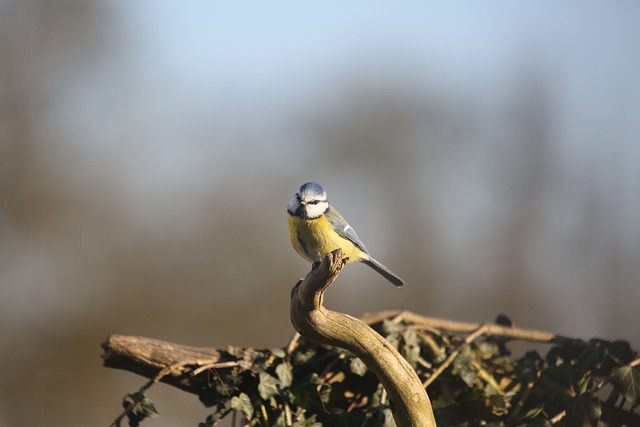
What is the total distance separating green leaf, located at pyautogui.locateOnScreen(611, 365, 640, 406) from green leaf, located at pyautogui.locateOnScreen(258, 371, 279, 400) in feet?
1.97

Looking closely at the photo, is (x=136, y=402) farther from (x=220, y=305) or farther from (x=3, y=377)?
(x=3, y=377)

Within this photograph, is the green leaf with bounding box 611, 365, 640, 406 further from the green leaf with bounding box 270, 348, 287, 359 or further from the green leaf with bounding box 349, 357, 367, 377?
the green leaf with bounding box 270, 348, 287, 359

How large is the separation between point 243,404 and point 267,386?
0.18ft

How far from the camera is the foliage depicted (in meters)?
1.24

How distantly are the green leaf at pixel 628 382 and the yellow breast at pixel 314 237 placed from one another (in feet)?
1.95

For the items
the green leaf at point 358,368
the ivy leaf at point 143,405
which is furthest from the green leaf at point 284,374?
the ivy leaf at point 143,405

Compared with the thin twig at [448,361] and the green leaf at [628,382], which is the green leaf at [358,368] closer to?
the thin twig at [448,361]

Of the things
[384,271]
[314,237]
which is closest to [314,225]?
[314,237]

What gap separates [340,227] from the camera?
1595 mm

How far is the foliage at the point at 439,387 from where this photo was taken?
1241mm

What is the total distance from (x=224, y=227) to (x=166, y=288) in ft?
1.21

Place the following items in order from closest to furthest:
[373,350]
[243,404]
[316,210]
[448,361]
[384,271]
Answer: [373,350] < [243,404] < [448,361] < [316,210] < [384,271]

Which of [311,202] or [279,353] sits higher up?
[311,202]

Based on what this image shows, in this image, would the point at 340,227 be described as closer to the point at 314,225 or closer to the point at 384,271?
the point at 314,225
